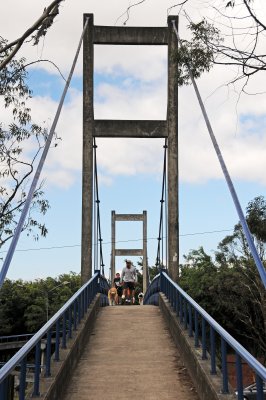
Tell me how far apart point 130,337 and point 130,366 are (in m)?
2.24

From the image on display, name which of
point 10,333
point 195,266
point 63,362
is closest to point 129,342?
point 63,362

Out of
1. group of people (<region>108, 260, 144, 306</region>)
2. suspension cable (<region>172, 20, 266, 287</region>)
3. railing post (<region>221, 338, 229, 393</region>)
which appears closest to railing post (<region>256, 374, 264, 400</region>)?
suspension cable (<region>172, 20, 266, 287</region>)

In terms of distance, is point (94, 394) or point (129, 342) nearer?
point (94, 394)

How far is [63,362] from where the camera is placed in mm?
8133

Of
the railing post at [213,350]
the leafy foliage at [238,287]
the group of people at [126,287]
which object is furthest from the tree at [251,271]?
the railing post at [213,350]

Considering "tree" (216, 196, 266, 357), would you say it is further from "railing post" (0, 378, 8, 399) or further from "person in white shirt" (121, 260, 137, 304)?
"railing post" (0, 378, 8, 399)

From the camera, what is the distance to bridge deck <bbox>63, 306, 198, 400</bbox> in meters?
7.85

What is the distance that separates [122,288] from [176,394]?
45.2 feet

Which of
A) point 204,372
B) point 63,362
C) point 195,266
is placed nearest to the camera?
point 204,372

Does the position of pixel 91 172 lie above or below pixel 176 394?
above

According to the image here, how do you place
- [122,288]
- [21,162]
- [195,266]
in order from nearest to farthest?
1. [122,288]
2. [21,162]
3. [195,266]

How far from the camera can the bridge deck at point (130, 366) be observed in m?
7.85

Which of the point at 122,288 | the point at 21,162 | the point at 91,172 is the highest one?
the point at 21,162

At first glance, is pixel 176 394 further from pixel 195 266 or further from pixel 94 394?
pixel 195 266
